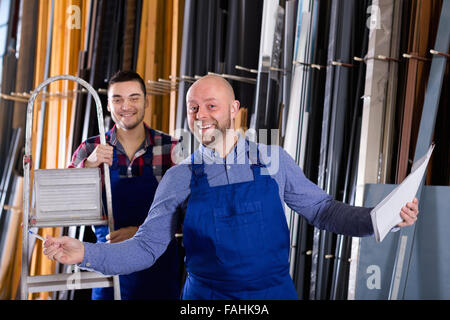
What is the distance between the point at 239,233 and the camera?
157cm

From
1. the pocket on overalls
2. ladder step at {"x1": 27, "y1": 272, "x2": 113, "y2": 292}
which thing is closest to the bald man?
the pocket on overalls

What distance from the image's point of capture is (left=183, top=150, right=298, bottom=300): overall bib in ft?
5.12

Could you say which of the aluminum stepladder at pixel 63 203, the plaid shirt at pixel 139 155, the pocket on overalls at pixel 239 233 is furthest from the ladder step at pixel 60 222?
the pocket on overalls at pixel 239 233

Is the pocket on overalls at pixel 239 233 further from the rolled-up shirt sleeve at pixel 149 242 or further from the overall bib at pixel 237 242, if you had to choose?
the rolled-up shirt sleeve at pixel 149 242

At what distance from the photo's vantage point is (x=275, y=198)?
1648 millimetres

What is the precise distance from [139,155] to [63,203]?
1.46 feet

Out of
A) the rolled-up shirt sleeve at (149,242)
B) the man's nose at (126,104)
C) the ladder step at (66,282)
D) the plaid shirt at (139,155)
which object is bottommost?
the ladder step at (66,282)

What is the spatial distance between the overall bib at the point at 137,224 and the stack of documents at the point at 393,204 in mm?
1232

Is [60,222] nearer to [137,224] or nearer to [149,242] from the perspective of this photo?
[137,224]

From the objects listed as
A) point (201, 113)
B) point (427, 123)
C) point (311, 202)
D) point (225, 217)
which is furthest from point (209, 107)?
point (427, 123)

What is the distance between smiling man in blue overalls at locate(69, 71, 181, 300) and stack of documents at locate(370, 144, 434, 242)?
124 cm

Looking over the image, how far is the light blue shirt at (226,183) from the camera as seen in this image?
161 cm

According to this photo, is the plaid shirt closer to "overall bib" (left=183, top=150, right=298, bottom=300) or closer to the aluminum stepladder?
the aluminum stepladder

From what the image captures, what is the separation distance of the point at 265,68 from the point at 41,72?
239 centimetres
